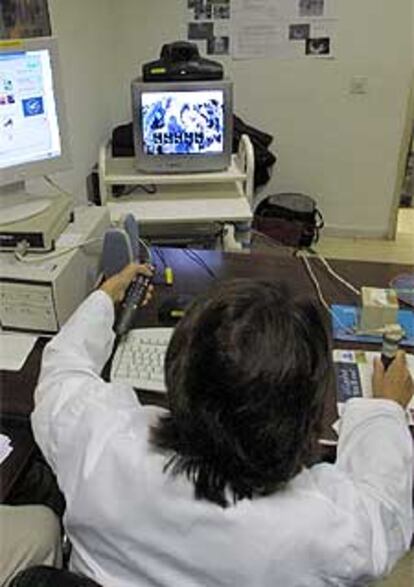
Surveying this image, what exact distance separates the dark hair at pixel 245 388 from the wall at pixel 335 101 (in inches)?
116

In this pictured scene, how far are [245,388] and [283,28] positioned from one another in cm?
305

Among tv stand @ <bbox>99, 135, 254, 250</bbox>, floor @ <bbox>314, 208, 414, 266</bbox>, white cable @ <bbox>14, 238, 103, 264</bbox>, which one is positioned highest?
white cable @ <bbox>14, 238, 103, 264</bbox>

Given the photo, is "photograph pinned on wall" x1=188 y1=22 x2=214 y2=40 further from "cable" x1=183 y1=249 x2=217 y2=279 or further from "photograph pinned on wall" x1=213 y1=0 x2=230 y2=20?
"cable" x1=183 y1=249 x2=217 y2=279

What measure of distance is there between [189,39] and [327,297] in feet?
7.90

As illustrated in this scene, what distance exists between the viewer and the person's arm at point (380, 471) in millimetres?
808

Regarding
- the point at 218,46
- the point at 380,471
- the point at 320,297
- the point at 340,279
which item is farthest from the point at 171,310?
the point at 218,46

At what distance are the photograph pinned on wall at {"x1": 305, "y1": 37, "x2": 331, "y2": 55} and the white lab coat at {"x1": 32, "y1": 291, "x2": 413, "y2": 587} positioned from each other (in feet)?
9.45

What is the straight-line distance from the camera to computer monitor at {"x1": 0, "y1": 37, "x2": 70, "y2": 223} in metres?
1.42

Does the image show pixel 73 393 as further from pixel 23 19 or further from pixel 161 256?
pixel 23 19

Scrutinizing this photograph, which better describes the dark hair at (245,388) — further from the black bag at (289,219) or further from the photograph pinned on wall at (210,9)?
the photograph pinned on wall at (210,9)

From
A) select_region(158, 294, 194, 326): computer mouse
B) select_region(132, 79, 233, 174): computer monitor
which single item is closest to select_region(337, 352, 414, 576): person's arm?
select_region(158, 294, 194, 326): computer mouse

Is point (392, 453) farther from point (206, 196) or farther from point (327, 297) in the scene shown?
point (206, 196)

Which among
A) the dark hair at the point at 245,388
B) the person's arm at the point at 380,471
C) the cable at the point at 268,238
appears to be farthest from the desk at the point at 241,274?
the cable at the point at 268,238

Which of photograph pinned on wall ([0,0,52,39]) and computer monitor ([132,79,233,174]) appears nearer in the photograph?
photograph pinned on wall ([0,0,52,39])
